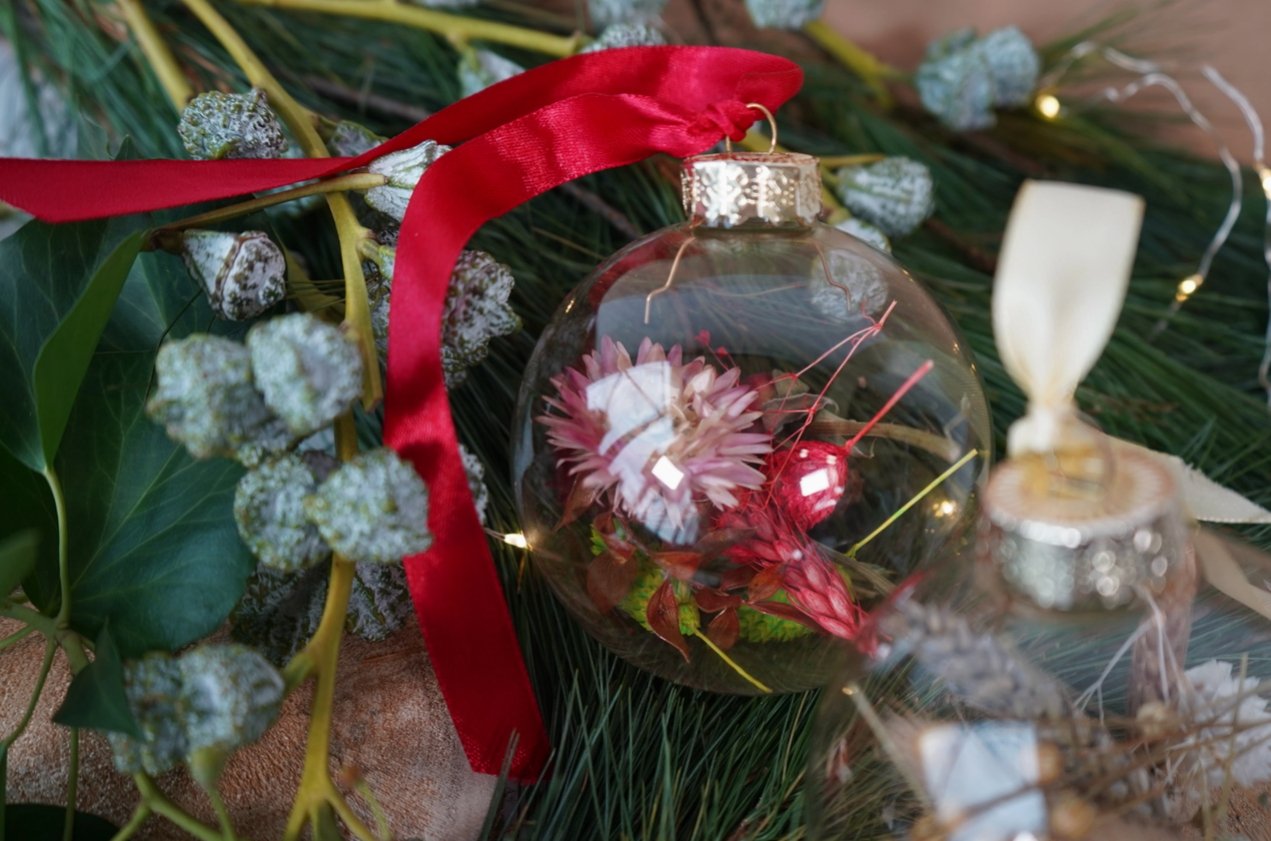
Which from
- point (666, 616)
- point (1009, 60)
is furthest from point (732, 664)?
point (1009, 60)

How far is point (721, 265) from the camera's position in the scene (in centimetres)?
35

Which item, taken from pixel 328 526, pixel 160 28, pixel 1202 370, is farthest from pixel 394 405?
pixel 1202 370

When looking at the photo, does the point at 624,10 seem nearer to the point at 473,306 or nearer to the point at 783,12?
the point at 783,12

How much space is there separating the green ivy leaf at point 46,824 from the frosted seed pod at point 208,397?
0.12 metres

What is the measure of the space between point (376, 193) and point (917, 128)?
469mm

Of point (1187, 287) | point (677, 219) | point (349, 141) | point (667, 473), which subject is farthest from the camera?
point (1187, 287)

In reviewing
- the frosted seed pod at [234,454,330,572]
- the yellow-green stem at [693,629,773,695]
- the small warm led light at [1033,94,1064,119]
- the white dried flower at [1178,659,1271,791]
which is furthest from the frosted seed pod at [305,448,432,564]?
the small warm led light at [1033,94,1064,119]

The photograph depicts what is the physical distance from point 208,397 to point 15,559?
60mm

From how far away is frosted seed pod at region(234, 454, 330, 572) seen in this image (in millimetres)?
293

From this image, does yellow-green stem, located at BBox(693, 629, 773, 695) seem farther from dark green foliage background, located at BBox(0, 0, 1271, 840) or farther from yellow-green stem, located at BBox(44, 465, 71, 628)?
yellow-green stem, located at BBox(44, 465, 71, 628)

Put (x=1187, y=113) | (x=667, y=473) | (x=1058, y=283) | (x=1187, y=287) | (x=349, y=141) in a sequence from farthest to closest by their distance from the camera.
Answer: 1. (x=1187, y=113)
2. (x=1187, y=287)
3. (x=349, y=141)
4. (x=667, y=473)
5. (x=1058, y=283)

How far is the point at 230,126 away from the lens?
374 millimetres

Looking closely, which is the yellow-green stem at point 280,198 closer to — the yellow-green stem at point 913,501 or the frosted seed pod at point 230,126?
the frosted seed pod at point 230,126

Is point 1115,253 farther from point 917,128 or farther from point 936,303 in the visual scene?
point 917,128
